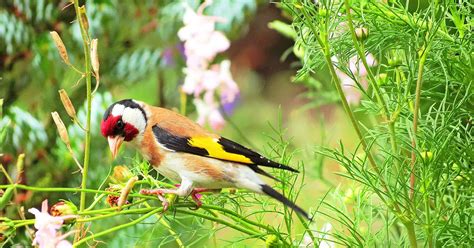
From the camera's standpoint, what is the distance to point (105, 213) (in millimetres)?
749

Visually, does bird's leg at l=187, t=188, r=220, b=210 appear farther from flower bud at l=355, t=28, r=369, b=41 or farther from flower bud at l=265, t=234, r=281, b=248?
flower bud at l=355, t=28, r=369, b=41

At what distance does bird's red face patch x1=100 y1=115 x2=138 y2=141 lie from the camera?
3.02ft

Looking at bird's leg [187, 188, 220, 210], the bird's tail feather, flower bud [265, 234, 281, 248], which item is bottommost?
flower bud [265, 234, 281, 248]

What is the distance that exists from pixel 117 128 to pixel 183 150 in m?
0.07

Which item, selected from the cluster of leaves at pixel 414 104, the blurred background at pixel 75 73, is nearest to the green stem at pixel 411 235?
the cluster of leaves at pixel 414 104

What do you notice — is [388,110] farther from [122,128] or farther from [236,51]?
[236,51]

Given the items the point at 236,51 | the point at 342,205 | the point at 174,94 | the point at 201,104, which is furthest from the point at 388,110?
the point at 236,51

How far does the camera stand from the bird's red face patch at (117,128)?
36.2 inches

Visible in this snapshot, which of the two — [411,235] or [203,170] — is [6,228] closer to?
[203,170]

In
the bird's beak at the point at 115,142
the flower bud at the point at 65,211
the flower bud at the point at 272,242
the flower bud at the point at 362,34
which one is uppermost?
the flower bud at the point at 362,34

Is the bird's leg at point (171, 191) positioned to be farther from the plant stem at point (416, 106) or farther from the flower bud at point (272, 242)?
the plant stem at point (416, 106)

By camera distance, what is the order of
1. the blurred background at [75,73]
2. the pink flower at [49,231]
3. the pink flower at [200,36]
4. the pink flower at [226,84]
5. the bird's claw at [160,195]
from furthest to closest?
the blurred background at [75,73] < the pink flower at [226,84] < the pink flower at [200,36] < the bird's claw at [160,195] < the pink flower at [49,231]

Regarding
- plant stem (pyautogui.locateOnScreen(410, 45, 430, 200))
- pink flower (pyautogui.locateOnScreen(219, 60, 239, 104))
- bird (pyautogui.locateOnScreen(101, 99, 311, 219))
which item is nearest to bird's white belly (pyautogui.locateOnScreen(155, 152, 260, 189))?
bird (pyautogui.locateOnScreen(101, 99, 311, 219))

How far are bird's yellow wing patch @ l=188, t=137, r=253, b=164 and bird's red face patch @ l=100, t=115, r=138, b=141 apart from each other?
A: 0.06 m
